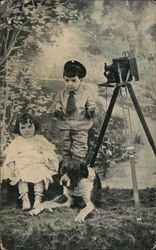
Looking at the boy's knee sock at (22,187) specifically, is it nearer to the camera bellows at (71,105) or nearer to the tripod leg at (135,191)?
the camera bellows at (71,105)

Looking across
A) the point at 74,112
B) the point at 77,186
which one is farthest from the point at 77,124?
the point at 77,186

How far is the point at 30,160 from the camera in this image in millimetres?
2133

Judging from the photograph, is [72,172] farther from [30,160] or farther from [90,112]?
[90,112]

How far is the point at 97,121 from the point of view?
7.21ft

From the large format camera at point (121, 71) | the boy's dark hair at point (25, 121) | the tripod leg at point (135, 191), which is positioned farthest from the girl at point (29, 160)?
the large format camera at point (121, 71)

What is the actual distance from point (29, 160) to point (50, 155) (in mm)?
144

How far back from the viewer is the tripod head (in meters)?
2.20

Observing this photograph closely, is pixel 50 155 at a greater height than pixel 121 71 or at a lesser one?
lesser

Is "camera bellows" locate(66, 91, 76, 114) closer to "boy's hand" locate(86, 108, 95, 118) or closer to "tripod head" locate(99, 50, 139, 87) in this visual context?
"boy's hand" locate(86, 108, 95, 118)

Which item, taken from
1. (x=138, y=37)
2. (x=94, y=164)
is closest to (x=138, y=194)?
(x=94, y=164)

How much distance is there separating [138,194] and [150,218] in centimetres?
17

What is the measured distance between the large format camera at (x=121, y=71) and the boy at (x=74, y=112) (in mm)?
175

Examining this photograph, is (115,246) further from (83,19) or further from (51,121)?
(83,19)

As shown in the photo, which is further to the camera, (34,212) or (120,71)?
(120,71)
